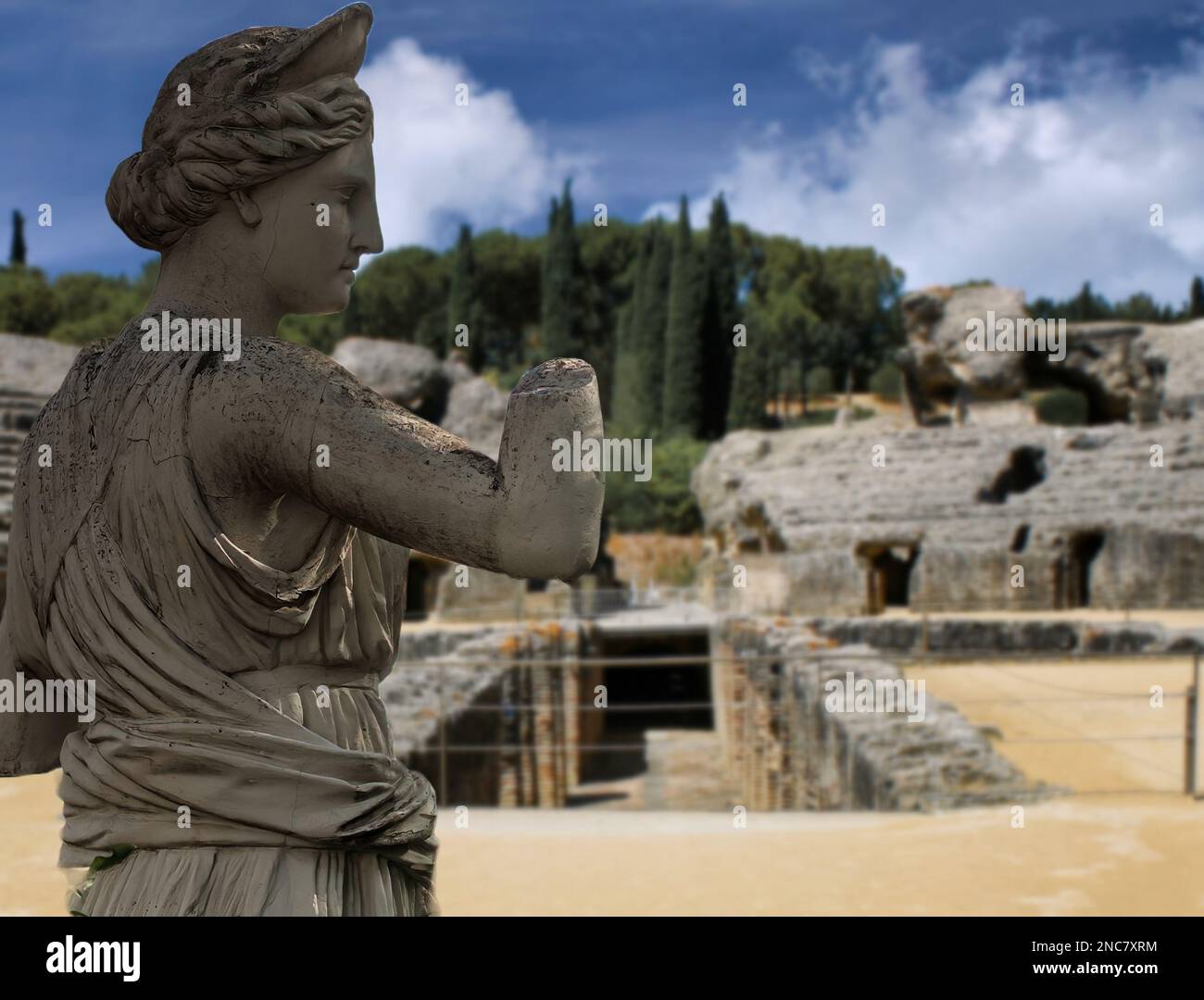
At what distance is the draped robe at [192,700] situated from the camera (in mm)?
1458

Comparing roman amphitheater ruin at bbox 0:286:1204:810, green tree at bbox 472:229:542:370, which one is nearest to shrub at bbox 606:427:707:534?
roman amphitheater ruin at bbox 0:286:1204:810

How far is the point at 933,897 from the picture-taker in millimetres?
5785

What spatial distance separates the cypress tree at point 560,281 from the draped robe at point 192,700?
130 ft

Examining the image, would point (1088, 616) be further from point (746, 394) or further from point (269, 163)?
point (746, 394)

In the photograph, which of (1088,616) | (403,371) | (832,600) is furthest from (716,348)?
(1088,616)

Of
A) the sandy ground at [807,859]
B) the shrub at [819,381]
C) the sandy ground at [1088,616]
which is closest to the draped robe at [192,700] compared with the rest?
the sandy ground at [807,859]

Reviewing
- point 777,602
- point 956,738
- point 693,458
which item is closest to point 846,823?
point 956,738

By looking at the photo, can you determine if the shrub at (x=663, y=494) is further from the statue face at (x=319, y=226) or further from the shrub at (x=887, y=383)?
the statue face at (x=319, y=226)

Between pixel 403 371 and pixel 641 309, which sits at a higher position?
pixel 641 309

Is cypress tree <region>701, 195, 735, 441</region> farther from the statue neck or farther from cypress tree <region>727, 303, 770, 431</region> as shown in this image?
the statue neck

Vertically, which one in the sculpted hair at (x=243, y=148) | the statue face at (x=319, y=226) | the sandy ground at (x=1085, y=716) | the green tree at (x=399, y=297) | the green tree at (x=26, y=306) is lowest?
the sandy ground at (x=1085, y=716)

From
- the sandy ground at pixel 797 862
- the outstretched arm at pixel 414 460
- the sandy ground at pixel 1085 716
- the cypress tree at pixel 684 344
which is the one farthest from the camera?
the cypress tree at pixel 684 344

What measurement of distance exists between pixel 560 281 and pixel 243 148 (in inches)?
1599

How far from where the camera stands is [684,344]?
41.1 meters
